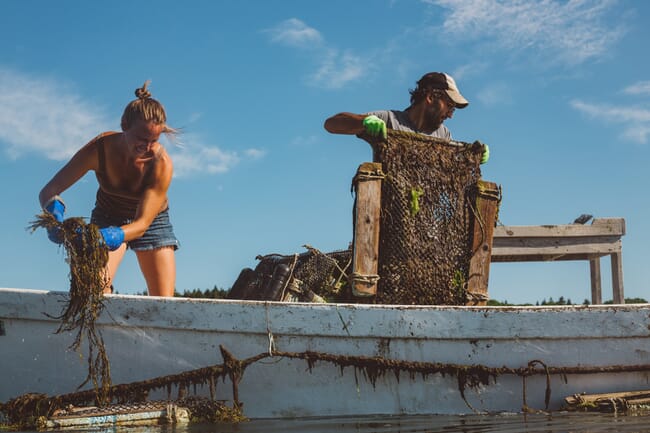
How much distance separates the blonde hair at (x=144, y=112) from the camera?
17.8ft

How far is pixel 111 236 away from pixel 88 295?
496mm

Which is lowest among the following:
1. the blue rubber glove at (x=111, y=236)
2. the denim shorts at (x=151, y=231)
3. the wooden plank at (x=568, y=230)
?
the blue rubber glove at (x=111, y=236)

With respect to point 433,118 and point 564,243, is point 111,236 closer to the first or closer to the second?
point 433,118

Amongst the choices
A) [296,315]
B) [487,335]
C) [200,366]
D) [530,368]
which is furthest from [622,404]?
[200,366]

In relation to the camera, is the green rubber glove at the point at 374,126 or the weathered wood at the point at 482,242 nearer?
the green rubber glove at the point at 374,126

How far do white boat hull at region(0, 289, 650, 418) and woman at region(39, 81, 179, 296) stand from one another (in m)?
0.65

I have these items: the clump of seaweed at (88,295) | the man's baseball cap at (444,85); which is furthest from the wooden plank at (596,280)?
the clump of seaweed at (88,295)

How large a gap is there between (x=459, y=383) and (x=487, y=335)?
→ 0.41 m

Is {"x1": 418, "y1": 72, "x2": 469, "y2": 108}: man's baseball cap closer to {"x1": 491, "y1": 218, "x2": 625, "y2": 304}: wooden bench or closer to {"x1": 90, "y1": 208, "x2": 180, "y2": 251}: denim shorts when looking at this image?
{"x1": 90, "y1": 208, "x2": 180, "y2": 251}: denim shorts

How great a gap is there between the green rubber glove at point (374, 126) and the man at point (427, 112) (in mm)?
291

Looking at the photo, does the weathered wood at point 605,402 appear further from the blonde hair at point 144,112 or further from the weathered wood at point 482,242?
the blonde hair at point 144,112

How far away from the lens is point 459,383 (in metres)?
5.07

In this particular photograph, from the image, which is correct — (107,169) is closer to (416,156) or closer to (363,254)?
(363,254)

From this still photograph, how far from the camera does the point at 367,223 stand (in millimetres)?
5844
